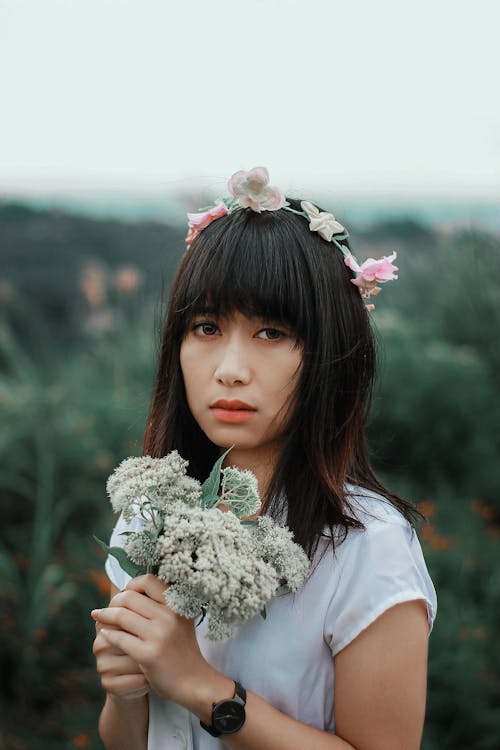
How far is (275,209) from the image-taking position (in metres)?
1.55

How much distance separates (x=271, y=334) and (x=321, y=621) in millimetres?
556

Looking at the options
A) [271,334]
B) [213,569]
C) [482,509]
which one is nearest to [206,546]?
[213,569]

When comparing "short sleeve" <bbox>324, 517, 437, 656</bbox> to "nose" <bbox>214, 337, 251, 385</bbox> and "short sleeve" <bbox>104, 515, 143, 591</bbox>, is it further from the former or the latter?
"short sleeve" <bbox>104, 515, 143, 591</bbox>

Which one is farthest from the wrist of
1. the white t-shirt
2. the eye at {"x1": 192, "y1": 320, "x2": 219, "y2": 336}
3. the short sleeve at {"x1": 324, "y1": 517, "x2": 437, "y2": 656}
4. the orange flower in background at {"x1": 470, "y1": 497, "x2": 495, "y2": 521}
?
the orange flower in background at {"x1": 470, "y1": 497, "x2": 495, "y2": 521}

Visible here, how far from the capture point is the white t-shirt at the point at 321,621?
4.59 feet

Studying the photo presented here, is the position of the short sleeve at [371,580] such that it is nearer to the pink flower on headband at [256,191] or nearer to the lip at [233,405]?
the lip at [233,405]

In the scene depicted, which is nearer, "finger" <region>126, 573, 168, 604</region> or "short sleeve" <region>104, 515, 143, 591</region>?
"finger" <region>126, 573, 168, 604</region>

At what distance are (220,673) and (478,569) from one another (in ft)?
7.01

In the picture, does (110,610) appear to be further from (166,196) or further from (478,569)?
(166,196)

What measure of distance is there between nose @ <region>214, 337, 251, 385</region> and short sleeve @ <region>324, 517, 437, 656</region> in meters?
0.37

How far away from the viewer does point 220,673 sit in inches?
54.3

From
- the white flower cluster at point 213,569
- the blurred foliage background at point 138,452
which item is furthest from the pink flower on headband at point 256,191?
the blurred foliage background at point 138,452

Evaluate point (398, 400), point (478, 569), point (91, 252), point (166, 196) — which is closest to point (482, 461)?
point (398, 400)

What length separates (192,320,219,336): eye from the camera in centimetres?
153
